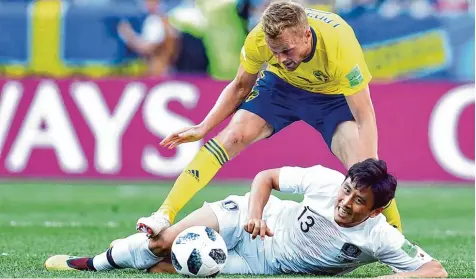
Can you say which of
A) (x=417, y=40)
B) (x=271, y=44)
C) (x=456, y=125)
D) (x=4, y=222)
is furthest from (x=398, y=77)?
(x=271, y=44)

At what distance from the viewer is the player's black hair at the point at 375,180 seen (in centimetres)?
650

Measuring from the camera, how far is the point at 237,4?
1620 centimetres

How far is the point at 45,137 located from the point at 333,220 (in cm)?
777

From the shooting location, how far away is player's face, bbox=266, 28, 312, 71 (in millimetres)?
7277

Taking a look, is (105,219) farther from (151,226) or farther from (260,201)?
(260,201)

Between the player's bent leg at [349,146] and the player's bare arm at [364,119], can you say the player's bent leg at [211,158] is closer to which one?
the player's bent leg at [349,146]

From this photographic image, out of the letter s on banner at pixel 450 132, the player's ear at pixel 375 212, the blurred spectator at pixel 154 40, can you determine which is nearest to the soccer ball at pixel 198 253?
the player's ear at pixel 375 212

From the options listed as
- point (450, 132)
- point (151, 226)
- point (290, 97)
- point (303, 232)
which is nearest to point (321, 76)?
point (290, 97)

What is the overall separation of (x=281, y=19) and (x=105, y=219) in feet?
14.0

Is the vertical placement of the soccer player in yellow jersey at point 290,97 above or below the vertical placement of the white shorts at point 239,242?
above

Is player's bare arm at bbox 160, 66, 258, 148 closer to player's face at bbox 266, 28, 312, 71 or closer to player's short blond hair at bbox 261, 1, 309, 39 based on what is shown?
player's face at bbox 266, 28, 312, 71

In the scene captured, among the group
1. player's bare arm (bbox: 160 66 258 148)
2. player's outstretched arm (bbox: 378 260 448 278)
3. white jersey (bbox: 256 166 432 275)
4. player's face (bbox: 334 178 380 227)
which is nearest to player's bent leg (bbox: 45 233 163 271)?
white jersey (bbox: 256 166 432 275)

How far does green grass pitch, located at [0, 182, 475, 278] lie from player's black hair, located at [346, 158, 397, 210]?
1.02 m

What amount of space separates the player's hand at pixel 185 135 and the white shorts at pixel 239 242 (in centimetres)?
80
